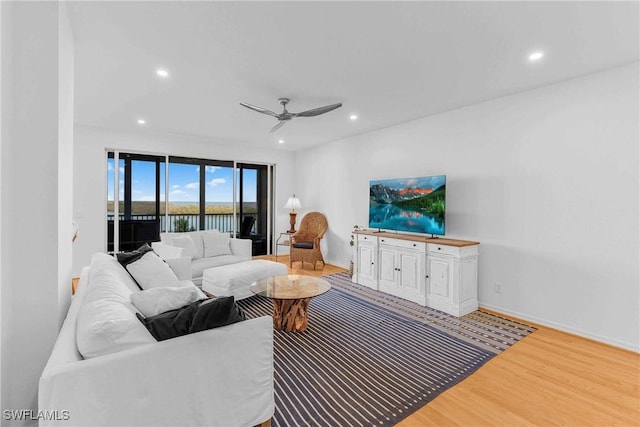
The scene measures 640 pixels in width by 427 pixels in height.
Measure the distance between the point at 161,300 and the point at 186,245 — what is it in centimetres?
296

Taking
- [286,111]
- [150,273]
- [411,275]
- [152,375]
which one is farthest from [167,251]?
[411,275]

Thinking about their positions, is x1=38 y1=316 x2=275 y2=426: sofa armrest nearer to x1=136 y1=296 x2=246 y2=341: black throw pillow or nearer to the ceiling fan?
x1=136 y1=296 x2=246 y2=341: black throw pillow

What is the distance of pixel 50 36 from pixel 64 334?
1.57 m

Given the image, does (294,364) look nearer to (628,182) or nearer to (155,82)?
(155,82)

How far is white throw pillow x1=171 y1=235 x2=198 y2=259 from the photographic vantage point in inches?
172

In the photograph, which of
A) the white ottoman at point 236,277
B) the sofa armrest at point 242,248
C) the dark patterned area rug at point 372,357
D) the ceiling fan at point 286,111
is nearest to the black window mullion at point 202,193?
the sofa armrest at point 242,248

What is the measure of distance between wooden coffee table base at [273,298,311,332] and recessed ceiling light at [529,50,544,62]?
3064 mm

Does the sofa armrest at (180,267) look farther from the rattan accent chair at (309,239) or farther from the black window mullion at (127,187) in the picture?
the black window mullion at (127,187)

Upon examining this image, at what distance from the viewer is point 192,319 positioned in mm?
Answer: 1474

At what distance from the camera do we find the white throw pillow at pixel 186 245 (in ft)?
14.3

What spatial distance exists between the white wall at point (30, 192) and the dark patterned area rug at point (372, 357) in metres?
1.40

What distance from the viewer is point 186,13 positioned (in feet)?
6.73

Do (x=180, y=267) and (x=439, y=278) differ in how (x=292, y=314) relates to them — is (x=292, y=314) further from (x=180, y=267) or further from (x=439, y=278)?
(x=439, y=278)

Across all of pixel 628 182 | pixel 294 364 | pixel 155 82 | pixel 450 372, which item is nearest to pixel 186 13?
pixel 155 82
